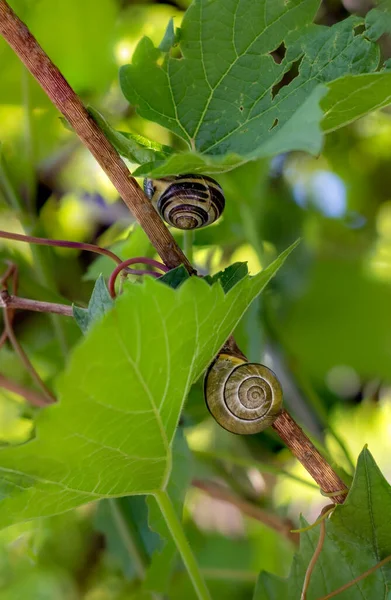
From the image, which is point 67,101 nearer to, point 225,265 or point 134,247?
point 134,247

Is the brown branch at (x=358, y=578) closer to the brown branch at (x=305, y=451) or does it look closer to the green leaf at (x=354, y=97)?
the brown branch at (x=305, y=451)

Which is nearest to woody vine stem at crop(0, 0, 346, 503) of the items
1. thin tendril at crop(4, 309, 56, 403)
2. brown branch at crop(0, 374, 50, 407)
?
thin tendril at crop(4, 309, 56, 403)

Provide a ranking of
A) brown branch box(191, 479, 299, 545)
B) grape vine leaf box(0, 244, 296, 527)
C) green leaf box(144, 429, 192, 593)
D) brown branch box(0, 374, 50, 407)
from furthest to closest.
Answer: brown branch box(191, 479, 299, 545), brown branch box(0, 374, 50, 407), green leaf box(144, 429, 192, 593), grape vine leaf box(0, 244, 296, 527)

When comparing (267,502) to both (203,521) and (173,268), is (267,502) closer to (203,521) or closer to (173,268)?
(203,521)

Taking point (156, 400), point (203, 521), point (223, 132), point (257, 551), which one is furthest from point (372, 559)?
point (203, 521)

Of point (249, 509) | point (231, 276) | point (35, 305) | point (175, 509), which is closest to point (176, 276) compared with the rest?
point (231, 276)

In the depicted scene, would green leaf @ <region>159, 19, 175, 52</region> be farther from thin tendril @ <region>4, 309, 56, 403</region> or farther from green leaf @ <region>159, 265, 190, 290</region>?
thin tendril @ <region>4, 309, 56, 403</region>
